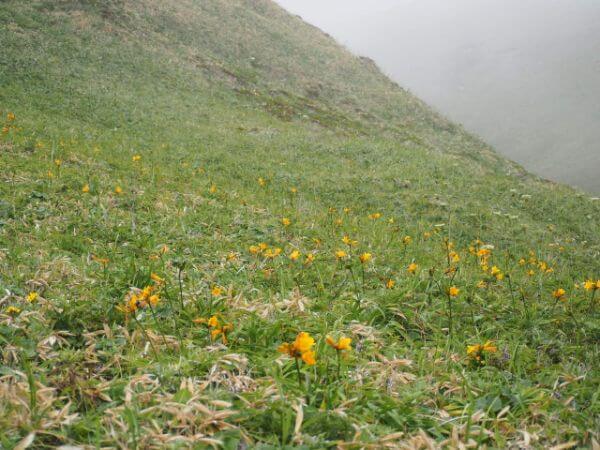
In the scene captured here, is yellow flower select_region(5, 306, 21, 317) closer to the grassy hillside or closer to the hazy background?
the grassy hillside

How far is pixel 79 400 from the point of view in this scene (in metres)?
2.56

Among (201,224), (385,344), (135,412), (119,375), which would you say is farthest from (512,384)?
(201,224)

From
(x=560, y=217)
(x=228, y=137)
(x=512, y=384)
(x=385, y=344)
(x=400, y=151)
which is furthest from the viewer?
(x=400, y=151)

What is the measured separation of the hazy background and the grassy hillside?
43813mm

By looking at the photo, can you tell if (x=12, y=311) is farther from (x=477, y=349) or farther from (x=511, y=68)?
(x=511, y=68)

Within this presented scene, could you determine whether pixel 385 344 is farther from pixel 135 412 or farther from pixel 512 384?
pixel 135 412

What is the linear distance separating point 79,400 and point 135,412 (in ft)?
1.62

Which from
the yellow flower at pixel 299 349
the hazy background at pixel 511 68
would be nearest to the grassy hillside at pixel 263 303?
the yellow flower at pixel 299 349

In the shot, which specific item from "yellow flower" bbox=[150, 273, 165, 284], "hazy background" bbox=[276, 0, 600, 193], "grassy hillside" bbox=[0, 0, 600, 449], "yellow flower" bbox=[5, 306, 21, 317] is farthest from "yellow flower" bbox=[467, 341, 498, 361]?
"hazy background" bbox=[276, 0, 600, 193]

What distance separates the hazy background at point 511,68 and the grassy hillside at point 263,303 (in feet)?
144

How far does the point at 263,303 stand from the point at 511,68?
108 meters

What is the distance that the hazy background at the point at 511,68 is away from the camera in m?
59.9

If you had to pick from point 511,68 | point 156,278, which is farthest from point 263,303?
point 511,68

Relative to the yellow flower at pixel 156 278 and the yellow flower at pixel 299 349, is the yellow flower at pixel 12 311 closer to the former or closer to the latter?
the yellow flower at pixel 156 278
